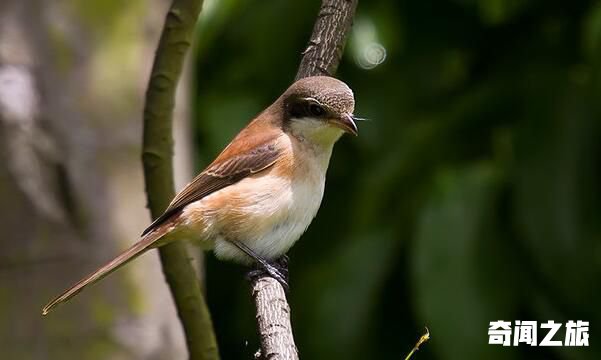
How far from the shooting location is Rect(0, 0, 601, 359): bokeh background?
13.6ft

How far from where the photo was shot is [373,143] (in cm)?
549

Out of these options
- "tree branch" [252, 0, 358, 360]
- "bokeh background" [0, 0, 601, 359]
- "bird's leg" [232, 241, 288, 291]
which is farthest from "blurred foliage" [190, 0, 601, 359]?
"tree branch" [252, 0, 358, 360]

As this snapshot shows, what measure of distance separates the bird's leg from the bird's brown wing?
8.8 inches

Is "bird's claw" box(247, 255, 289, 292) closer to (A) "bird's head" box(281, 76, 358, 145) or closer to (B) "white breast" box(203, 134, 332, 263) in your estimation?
(B) "white breast" box(203, 134, 332, 263)

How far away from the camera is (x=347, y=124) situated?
3.88 meters

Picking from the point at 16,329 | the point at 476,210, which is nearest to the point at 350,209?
the point at 476,210

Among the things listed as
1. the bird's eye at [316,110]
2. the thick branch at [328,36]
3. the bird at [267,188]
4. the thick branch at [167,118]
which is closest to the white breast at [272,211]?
the bird at [267,188]

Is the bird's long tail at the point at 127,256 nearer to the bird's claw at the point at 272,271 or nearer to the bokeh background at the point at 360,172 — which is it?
the bird's claw at the point at 272,271

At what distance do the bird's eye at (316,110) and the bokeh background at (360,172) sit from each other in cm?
74

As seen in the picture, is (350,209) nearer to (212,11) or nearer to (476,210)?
(476,210)

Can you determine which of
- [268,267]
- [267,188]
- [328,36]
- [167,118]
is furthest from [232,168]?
[167,118]

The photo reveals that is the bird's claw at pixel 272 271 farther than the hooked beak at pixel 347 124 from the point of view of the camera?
No

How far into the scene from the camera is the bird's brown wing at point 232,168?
4.11 meters

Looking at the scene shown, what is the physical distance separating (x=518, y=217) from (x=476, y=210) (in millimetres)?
210
